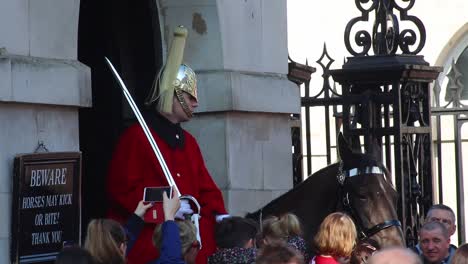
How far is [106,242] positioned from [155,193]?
0.95 m

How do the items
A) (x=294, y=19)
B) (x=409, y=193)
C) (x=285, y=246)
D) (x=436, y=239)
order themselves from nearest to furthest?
(x=285, y=246) → (x=436, y=239) → (x=409, y=193) → (x=294, y=19)

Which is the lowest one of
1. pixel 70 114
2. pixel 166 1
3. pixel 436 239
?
pixel 436 239

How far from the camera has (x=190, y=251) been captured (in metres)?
7.66

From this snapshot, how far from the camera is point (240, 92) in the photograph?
391 inches

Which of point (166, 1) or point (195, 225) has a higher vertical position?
point (166, 1)

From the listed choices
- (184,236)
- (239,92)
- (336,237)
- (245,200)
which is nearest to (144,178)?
(184,236)

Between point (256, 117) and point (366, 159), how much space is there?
3.03ft

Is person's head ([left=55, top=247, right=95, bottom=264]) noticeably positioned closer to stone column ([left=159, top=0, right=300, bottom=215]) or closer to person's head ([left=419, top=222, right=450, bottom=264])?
person's head ([left=419, top=222, right=450, bottom=264])

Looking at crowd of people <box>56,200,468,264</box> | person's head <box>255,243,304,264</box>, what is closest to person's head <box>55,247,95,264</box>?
crowd of people <box>56,200,468,264</box>

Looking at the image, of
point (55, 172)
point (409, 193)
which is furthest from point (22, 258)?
point (409, 193)

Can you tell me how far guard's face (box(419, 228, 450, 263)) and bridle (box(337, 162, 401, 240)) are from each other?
0.29 m

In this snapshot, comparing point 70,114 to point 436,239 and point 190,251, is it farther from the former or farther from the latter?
point 436,239

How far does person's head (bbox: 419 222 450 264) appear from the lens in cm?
927

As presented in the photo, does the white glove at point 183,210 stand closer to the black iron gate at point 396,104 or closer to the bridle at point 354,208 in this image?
the bridle at point 354,208
